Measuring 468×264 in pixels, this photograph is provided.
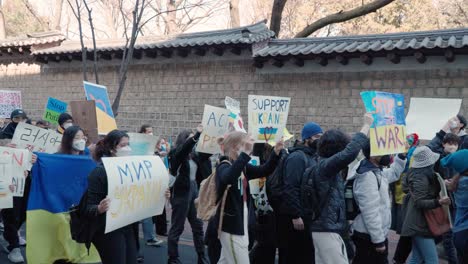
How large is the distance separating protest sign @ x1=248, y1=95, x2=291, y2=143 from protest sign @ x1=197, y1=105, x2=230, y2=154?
1.71ft

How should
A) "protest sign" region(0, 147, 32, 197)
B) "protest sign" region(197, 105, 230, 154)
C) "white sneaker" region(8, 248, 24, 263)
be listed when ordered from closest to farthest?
1. "protest sign" region(0, 147, 32, 197)
2. "protest sign" region(197, 105, 230, 154)
3. "white sneaker" region(8, 248, 24, 263)

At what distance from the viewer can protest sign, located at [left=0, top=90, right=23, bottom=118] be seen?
30.6ft

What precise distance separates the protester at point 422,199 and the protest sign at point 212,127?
6.93 feet

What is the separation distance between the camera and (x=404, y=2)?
2542 cm

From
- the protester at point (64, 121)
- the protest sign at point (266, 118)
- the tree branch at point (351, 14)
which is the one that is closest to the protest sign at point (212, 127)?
the protest sign at point (266, 118)

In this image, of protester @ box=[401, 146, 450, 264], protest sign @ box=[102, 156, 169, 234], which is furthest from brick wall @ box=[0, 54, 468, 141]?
protest sign @ box=[102, 156, 169, 234]

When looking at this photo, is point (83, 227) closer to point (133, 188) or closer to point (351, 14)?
point (133, 188)

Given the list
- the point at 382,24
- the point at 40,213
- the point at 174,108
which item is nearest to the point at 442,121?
the point at 40,213

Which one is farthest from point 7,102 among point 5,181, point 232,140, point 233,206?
point 233,206

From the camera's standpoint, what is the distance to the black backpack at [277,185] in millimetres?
5406

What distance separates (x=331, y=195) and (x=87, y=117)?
3585 millimetres

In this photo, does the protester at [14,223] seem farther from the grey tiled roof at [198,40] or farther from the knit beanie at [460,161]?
the grey tiled roof at [198,40]

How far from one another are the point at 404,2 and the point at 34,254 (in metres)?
23.6

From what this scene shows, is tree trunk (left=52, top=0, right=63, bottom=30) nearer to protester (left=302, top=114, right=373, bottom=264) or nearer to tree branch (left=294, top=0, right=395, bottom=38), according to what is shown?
tree branch (left=294, top=0, right=395, bottom=38)
